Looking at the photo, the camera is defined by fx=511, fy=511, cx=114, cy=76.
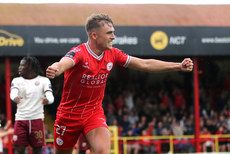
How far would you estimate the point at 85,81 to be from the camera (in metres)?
6.20

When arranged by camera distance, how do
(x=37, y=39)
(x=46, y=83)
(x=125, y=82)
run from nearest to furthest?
(x=46, y=83) < (x=37, y=39) < (x=125, y=82)

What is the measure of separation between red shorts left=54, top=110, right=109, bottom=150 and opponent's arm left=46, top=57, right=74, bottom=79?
2.85 ft

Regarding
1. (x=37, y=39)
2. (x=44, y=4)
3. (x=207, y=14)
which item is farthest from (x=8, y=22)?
(x=207, y=14)

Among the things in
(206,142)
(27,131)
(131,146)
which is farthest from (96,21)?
(206,142)

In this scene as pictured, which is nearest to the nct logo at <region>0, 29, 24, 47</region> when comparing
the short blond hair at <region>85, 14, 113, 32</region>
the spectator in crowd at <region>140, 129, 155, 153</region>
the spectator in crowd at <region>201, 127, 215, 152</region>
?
the spectator in crowd at <region>140, 129, 155, 153</region>

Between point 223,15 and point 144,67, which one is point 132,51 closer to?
point 223,15

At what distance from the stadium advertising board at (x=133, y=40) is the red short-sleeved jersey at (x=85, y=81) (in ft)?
23.7

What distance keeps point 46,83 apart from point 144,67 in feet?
8.51

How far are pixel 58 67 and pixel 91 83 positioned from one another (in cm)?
93

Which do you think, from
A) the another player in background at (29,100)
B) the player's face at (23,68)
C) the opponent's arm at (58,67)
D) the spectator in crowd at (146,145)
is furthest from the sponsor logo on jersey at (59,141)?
the spectator in crowd at (146,145)

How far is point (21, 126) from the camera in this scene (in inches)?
341

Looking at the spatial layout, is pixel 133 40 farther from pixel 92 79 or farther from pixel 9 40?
pixel 92 79

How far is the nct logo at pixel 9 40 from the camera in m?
13.2

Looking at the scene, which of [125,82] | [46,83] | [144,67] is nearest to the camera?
[144,67]
